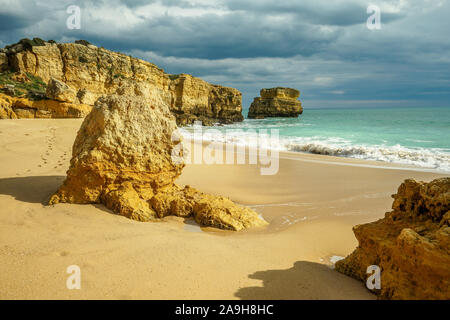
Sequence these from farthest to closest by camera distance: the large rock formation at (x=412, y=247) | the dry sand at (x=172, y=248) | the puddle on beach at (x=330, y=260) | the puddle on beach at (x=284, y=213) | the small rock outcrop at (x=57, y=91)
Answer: the small rock outcrop at (x=57, y=91) < the puddle on beach at (x=284, y=213) < the puddle on beach at (x=330, y=260) < the dry sand at (x=172, y=248) < the large rock formation at (x=412, y=247)

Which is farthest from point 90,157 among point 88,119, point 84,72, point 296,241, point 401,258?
point 84,72

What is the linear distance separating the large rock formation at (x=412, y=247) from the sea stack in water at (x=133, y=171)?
5.95ft

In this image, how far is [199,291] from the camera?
2.29 meters

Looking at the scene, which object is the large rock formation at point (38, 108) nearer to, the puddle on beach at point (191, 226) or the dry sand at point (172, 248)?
the dry sand at point (172, 248)

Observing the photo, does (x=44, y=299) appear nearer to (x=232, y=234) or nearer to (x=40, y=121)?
(x=232, y=234)

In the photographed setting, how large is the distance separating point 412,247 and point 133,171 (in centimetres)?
372

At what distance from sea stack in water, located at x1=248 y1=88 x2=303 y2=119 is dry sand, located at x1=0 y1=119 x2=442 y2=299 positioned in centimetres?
6126

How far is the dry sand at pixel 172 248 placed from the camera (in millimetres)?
2311

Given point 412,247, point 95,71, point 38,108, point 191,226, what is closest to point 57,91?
point 38,108

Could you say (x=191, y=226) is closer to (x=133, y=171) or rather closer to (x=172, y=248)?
(x=172, y=248)

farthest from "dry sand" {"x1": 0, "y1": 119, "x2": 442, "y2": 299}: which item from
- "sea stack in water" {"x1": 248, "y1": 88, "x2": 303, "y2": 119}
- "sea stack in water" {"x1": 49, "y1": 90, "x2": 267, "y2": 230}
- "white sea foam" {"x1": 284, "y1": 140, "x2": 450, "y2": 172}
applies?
"sea stack in water" {"x1": 248, "y1": 88, "x2": 303, "y2": 119}

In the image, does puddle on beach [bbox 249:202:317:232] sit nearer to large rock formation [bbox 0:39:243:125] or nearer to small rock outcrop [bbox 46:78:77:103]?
large rock formation [bbox 0:39:243:125]

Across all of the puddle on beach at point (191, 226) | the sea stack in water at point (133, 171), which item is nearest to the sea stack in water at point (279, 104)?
Result: the sea stack in water at point (133, 171)
